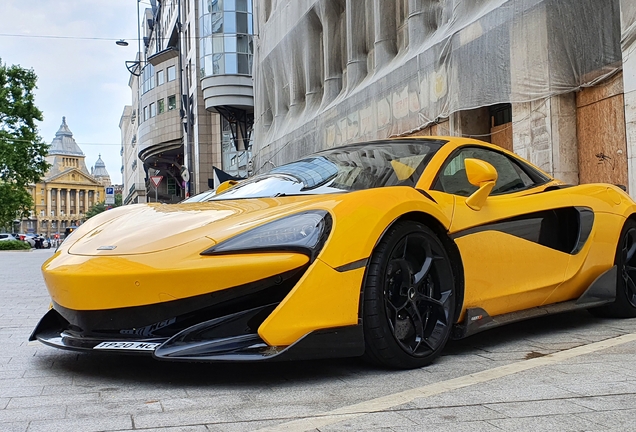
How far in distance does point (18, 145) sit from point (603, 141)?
40557mm

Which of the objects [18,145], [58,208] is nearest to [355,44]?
[18,145]

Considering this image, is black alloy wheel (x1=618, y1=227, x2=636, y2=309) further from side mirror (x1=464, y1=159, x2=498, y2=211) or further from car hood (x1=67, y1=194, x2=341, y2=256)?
car hood (x1=67, y1=194, x2=341, y2=256)

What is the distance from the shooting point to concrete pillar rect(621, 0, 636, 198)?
24.8 feet

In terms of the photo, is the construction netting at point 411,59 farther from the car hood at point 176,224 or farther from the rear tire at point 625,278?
the car hood at point 176,224

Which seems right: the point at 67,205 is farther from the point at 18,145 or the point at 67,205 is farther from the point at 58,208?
the point at 18,145

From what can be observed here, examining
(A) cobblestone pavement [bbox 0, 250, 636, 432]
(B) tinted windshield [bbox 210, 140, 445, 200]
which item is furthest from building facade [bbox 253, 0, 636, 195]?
(A) cobblestone pavement [bbox 0, 250, 636, 432]

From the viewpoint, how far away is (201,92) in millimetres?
41500

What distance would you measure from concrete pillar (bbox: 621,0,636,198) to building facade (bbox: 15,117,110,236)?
506 feet

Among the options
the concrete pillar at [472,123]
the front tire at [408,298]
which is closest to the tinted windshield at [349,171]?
the front tire at [408,298]

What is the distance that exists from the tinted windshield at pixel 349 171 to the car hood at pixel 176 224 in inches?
9.2

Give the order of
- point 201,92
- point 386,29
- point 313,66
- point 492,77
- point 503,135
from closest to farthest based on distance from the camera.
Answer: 1. point 492,77
2. point 503,135
3. point 386,29
4. point 313,66
5. point 201,92

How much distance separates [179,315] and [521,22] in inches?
322

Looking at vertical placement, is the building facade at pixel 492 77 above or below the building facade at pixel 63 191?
below

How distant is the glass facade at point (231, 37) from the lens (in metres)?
36.6
